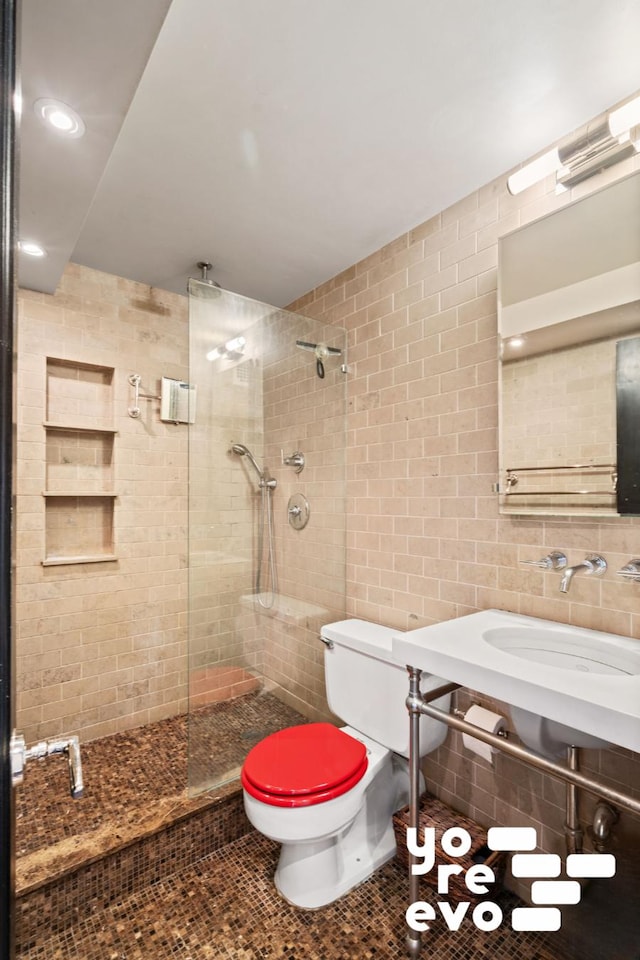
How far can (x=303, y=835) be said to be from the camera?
146 cm

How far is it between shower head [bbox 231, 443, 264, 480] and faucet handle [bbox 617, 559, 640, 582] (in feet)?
5.14

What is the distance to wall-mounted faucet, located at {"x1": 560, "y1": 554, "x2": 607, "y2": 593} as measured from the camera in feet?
4.67

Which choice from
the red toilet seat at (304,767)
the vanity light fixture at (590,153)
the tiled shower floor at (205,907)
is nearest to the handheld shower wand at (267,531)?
the tiled shower floor at (205,907)

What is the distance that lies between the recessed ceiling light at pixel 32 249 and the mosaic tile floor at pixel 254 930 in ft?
7.96

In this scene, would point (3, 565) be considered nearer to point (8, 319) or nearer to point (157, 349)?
point (8, 319)

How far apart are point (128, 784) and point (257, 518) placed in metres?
1.28

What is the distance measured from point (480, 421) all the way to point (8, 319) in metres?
1.61

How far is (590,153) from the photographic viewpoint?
1406mm

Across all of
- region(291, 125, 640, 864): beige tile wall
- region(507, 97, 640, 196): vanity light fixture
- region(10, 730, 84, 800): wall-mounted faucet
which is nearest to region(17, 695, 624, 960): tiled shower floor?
region(291, 125, 640, 864): beige tile wall

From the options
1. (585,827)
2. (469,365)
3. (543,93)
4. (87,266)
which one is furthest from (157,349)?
(585,827)

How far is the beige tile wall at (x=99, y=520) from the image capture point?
2.26 meters

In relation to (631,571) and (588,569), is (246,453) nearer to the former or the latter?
(588,569)

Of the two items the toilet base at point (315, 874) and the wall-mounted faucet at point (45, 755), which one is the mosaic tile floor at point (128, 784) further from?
the wall-mounted faucet at point (45, 755)

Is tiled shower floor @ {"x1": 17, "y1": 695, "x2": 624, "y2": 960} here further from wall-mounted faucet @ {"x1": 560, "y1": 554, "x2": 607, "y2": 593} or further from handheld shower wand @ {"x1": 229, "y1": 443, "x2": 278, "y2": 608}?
wall-mounted faucet @ {"x1": 560, "y1": 554, "x2": 607, "y2": 593}
